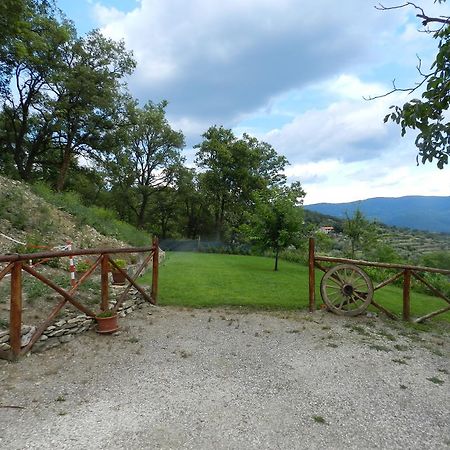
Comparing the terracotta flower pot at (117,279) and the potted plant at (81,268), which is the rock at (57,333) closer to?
the potted plant at (81,268)

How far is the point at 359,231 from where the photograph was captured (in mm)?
18156

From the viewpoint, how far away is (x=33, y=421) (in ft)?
10.1

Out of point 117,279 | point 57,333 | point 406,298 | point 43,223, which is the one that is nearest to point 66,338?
point 57,333

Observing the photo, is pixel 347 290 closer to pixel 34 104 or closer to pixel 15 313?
pixel 15 313

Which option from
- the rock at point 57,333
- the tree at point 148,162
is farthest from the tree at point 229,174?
the rock at point 57,333

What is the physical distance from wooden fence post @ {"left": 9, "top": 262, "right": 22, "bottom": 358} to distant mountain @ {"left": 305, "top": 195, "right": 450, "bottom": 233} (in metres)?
30.0

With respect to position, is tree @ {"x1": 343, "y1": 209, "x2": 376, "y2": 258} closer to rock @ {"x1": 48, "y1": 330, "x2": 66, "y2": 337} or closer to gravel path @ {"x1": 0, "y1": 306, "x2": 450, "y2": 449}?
gravel path @ {"x1": 0, "y1": 306, "x2": 450, "y2": 449}

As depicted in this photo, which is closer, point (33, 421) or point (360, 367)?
point (33, 421)

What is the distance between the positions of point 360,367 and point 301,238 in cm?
952

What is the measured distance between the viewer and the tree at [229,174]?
3081 cm

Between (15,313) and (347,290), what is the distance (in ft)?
19.1

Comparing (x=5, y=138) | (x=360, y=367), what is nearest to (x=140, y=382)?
(x=360, y=367)

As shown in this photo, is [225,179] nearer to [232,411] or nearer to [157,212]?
[157,212]

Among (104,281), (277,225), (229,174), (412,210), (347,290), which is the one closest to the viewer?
(104,281)
